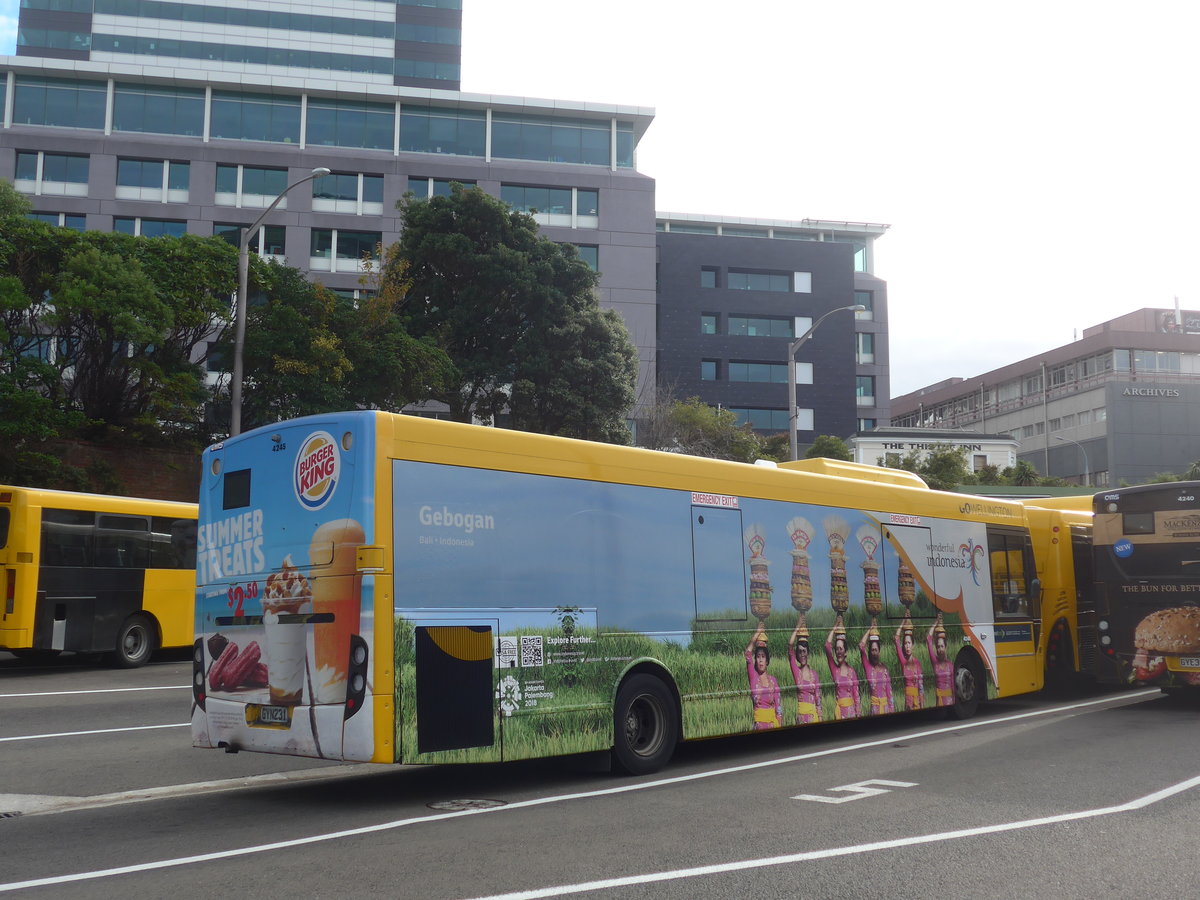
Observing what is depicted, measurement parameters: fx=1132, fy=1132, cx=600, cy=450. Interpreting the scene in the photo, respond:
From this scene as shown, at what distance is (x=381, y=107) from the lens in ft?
182

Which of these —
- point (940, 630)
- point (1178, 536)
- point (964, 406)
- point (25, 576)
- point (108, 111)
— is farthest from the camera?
point (964, 406)

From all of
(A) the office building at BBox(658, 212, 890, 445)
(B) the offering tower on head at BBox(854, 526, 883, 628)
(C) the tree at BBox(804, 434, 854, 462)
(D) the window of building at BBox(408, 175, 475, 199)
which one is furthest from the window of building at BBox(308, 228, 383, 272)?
(B) the offering tower on head at BBox(854, 526, 883, 628)

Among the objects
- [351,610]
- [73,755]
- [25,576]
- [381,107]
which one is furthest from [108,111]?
[351,610]

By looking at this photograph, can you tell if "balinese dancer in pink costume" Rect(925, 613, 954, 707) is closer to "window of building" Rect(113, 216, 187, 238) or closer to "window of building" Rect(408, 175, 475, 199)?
"window of building" Rect(408, 175, 475, 199)

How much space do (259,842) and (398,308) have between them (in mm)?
31601

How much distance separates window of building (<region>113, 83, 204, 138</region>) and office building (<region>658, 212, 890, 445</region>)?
33042 millimetres

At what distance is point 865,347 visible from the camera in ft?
284

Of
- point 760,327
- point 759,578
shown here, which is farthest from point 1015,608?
point 760,327

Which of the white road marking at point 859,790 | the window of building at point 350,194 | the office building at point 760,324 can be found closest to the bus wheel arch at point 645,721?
the white road marking at point 859,790

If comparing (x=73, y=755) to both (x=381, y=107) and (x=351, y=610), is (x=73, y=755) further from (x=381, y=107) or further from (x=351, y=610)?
(x=381, y=107)

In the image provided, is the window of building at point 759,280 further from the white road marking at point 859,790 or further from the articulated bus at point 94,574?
the white road marking at point 859,790

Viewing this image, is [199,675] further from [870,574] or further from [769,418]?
[769,418]

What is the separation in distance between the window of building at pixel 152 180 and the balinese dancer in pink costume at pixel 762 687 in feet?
159

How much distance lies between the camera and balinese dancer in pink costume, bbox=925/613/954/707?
13.7m
